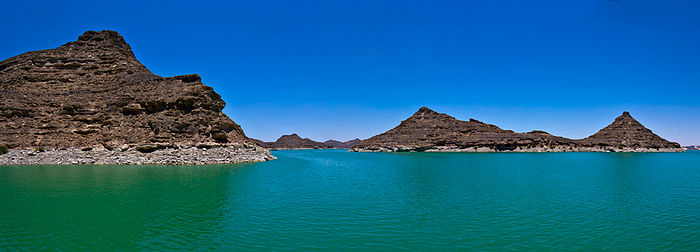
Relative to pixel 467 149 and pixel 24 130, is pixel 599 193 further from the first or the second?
pixel 467 149

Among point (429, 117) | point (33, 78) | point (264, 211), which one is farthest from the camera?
point (429, 117)

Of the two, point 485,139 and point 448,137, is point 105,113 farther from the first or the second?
point 485,139

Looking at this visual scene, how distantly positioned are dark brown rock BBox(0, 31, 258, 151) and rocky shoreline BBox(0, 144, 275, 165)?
1493 millimetres

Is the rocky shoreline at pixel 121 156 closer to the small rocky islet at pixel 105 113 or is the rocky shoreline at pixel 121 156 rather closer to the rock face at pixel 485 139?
the small rocky islet at pixel 105 113

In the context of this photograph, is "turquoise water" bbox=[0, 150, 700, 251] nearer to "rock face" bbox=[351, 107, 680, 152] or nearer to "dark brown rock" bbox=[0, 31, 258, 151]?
"dark brown rock" bbox=[0, 31, 258, 151]

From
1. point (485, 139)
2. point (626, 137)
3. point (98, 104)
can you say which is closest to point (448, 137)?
point (485, 139)

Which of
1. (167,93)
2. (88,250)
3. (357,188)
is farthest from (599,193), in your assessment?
(167,93)

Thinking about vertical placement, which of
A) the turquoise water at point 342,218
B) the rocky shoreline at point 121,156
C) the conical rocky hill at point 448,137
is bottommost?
the turquoise water at point 342,218

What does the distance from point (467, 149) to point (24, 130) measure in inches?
4093

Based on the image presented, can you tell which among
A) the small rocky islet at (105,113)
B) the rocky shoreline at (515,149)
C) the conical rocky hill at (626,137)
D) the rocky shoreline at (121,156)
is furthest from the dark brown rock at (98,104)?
the conical rocky hill at (626,137)

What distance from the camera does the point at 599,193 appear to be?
744 inches

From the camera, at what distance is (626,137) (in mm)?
129625

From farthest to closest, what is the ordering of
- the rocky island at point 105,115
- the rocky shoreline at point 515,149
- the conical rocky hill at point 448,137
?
the conical rocky hill at point 448,137, the rocky shoreline at point 515,149, the rocky island at point 105,115

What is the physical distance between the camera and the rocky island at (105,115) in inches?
1619
